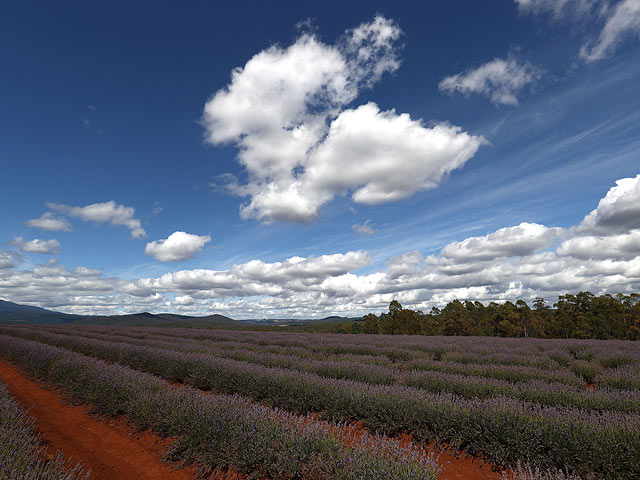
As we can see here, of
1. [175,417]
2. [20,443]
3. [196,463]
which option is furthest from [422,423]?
[20,443]

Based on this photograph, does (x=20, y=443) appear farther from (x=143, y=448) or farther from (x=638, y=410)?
(x=638, y=410)

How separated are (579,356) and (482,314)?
126ft

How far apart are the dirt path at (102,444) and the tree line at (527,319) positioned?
41.3 metres

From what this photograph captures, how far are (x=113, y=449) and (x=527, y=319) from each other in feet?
153

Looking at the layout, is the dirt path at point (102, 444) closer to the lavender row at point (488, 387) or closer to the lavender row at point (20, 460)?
the lavender row at point (20, 460)

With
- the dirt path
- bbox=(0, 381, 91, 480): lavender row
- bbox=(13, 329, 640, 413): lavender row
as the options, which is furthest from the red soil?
bbox=(0, 381, 91, 480): lavender row

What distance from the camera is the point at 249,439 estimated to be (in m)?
3.46

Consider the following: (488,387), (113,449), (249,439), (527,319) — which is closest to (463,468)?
(488,387)

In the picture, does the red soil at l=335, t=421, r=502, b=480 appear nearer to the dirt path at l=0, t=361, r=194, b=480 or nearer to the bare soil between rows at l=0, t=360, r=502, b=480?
the bare soil between rows at l=0, t=360, r=502, b=480

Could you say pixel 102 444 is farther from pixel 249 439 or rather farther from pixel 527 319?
pixel 527 319

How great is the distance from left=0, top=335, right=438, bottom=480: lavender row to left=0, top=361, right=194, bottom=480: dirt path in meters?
0.19

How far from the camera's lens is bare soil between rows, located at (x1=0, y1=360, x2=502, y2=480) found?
3.70 meters

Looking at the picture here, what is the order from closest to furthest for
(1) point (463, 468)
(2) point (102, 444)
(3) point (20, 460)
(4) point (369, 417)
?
(3) point (20, 460) → (1) point (463, 468) → (2) point (102, 444) → (4) point (369, 417)

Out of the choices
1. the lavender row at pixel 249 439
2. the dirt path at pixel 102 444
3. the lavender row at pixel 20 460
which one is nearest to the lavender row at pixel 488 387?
the lavender row at pixel 249 439
